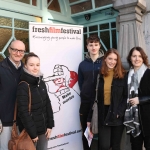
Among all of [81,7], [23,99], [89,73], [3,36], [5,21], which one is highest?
[81,7]

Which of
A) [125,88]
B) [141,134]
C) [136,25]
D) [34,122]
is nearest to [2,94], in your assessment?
[34,122]

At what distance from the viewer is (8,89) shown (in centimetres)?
238

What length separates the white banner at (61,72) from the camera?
3.04 metres

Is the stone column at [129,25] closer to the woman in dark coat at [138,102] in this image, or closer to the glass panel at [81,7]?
the woman in dark coat at [138,102]

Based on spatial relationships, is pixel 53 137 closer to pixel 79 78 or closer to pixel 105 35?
pixel 79 78

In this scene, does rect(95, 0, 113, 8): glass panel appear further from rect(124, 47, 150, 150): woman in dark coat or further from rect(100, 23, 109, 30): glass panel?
rect(124, 47, 150, 150): woman in dark coat

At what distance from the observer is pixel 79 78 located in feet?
10.7

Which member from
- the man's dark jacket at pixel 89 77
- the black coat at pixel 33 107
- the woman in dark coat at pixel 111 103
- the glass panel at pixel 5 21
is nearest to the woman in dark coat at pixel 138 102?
the woman in dark coat at pixel 111 103

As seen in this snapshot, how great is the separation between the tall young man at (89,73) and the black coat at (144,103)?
0.64m

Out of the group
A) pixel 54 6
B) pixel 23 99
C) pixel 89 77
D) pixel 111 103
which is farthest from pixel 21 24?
pixel 111 103

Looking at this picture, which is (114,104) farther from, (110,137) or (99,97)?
(110,137)

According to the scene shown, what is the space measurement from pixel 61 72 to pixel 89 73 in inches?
18.6

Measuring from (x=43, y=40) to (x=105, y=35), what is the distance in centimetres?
170

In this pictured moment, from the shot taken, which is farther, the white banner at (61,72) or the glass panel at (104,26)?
the glass panel at (104,26)
